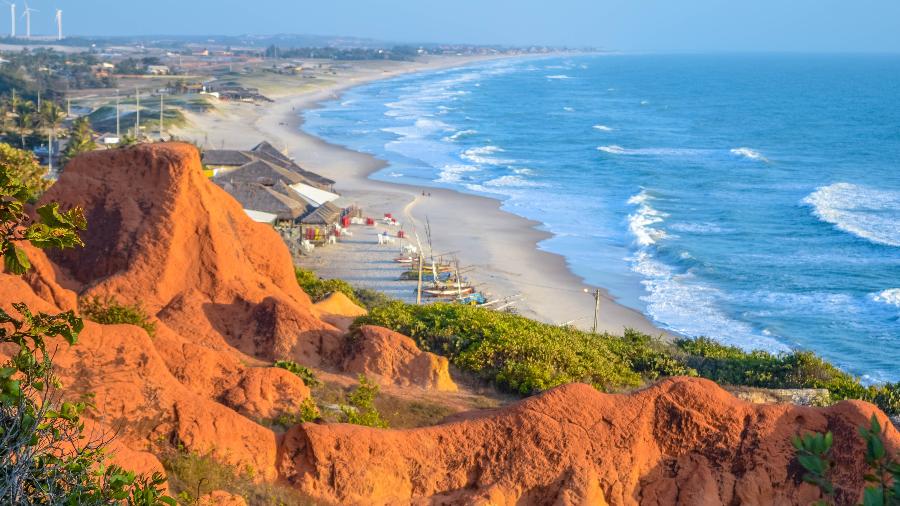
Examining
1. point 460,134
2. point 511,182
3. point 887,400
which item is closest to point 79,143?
point 511,182

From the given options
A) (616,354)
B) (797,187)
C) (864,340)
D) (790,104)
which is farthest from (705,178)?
(790,104)

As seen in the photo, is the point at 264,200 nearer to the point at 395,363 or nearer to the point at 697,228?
the point at 697,228

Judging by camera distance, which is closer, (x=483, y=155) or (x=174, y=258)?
(x=174, y=258)

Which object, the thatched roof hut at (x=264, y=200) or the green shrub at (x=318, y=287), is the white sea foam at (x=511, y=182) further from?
the green shrub at (x=318, y=287)

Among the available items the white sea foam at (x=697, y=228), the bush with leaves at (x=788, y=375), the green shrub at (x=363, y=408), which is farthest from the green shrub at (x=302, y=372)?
the white sea foam at (x=697, y=228)

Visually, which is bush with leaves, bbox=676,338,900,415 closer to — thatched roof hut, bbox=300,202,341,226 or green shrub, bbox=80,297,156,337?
green shrub, bbox=80,297,156,337

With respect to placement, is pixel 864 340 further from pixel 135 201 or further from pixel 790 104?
pixel 790 104
